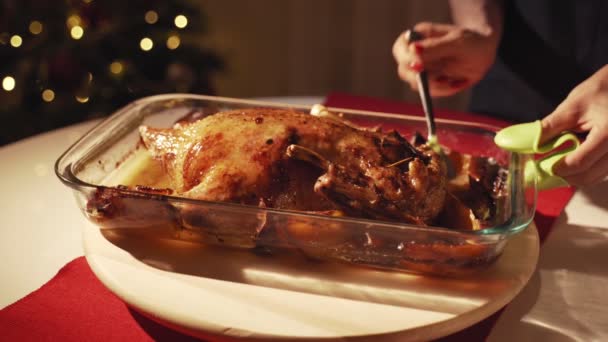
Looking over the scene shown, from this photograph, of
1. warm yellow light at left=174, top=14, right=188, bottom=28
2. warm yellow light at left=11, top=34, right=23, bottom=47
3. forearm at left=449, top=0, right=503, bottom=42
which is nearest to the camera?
forearm at left=449, top=0, right=503, bottom=42


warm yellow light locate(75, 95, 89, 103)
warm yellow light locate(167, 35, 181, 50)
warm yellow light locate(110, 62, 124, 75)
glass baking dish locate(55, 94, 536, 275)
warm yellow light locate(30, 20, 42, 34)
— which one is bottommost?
warm yellow light locate(75, 95, 89, 103)

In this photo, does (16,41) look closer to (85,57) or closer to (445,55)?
(85,57)

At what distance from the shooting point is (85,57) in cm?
253

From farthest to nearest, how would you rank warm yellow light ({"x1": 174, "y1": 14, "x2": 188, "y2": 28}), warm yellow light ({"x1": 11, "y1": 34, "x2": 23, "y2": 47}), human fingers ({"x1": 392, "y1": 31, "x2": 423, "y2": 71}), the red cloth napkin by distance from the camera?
warm yellow light ({"x1": 174, "y1": 14, "x2": 188, "y2": 28}), warm yellow light ({"x1": 11, "y1": 34, "x2": 23, "y2": 47}), human fingers ({"x1": 392, "y1": 31, "x2": 423, "y2": 71}), the red cloth napkin

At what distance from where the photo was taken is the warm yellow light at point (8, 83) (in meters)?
2.40

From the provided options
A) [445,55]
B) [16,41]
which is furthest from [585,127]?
[16,41]

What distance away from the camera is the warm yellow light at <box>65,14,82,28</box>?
8.17 ft

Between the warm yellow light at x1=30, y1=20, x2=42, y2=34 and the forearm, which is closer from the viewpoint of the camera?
the forearm

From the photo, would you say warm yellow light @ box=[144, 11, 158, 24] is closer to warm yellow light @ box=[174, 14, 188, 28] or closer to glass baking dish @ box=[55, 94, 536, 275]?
warm yellow light @ box=[174, 14, 188, 28]

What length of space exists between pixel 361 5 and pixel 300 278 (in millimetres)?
2719

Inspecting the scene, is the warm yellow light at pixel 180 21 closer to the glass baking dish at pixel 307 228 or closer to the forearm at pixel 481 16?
the forearm at pixel 481 16

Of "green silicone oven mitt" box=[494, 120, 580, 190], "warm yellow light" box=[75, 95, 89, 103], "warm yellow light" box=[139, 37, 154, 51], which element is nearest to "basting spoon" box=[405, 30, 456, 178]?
"green silicone oven mitt" box=[494, 120, 580, 190]

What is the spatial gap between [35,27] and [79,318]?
1930 mm

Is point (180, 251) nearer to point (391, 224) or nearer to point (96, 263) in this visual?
point (96, 263)
